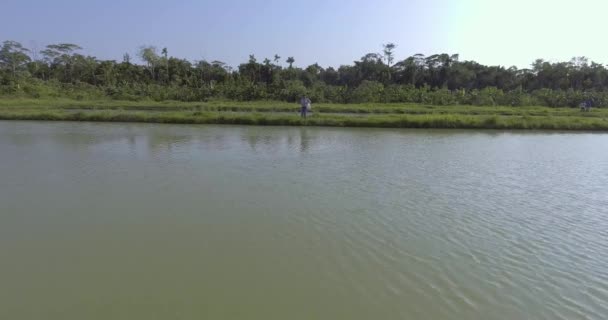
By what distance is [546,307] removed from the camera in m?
3.34

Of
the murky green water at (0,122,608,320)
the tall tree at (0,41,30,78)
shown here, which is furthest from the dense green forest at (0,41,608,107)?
the murky green water at (0,122,608,320)

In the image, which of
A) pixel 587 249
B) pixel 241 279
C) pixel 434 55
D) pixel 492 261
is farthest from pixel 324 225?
pixel 434 55

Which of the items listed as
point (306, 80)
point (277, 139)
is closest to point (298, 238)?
point (277, 139)

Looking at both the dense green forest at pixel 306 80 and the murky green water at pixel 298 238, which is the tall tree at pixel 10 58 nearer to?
the dense green forest at pixel 306 80

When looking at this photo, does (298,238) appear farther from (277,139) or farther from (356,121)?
(356,121)

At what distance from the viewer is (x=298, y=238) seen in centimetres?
467

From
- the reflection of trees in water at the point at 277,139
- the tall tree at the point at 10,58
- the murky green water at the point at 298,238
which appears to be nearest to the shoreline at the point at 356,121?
the reflection of trees in water at the point at 277,139

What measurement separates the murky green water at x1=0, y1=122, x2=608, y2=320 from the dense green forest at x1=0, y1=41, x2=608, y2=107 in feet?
77.8

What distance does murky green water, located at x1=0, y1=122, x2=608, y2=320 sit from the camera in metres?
3.35

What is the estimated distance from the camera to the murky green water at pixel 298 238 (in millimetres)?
3352

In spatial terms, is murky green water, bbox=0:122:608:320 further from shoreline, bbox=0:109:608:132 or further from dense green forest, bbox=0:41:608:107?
dense green forest, bbox=0:41:608:107

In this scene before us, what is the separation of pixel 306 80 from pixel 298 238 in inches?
1776

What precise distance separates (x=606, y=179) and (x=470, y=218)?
15.5 feet

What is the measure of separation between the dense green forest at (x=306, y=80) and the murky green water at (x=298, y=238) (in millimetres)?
23716
